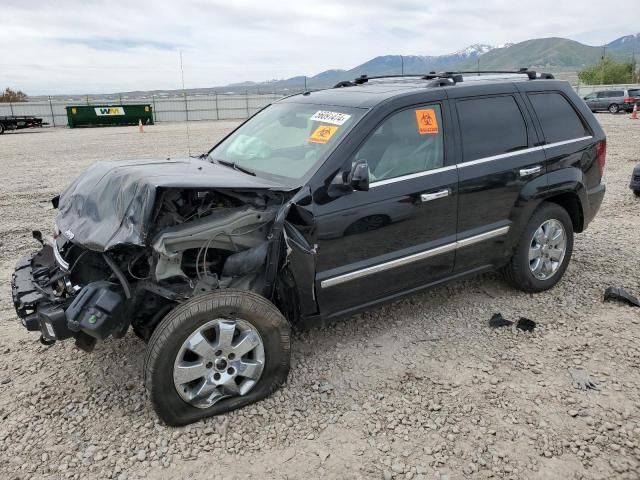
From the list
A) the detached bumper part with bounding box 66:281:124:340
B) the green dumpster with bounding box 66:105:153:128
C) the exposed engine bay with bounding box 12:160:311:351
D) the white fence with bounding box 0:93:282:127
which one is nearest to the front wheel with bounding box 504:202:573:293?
the exposed engine bay with bounding box 12:160:311:351

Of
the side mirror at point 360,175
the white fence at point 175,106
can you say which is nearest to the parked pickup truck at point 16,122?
the white fence at point 175,106

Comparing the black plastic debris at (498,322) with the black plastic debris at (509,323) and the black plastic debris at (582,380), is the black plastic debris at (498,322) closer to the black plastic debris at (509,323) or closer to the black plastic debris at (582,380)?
the black plastic debris at (509,323)

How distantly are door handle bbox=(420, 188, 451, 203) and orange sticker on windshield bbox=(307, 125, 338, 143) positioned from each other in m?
0.78

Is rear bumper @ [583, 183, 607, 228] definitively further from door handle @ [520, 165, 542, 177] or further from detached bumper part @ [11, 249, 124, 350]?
detached bumper part @ [11, 249, 124, 350]

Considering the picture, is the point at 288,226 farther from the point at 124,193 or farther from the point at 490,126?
the point at 490,126

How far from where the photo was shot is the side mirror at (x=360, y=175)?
10.2ft

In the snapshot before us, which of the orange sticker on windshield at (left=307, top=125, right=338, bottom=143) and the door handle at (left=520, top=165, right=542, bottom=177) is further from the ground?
the orange sticker on windshield at (left=307, top=125, right=338, bottom=143)

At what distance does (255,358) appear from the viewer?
315 cm

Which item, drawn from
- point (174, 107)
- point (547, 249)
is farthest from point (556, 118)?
point (174, 107)

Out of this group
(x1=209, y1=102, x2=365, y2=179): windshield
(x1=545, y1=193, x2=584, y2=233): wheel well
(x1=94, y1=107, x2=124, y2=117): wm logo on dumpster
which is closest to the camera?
(x1=209, y1=102, x2=365, y2=179): windshield

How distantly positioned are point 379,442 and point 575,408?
1242mm

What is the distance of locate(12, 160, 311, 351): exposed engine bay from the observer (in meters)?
2.91


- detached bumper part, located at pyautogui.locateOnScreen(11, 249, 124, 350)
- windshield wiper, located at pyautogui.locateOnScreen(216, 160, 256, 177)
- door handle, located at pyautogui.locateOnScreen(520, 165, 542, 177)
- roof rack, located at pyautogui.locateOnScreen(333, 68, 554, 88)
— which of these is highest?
roof rack, located at pyautogui.locateOnScreen(333, 68, 554, 88)

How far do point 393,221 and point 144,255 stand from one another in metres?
1.67
